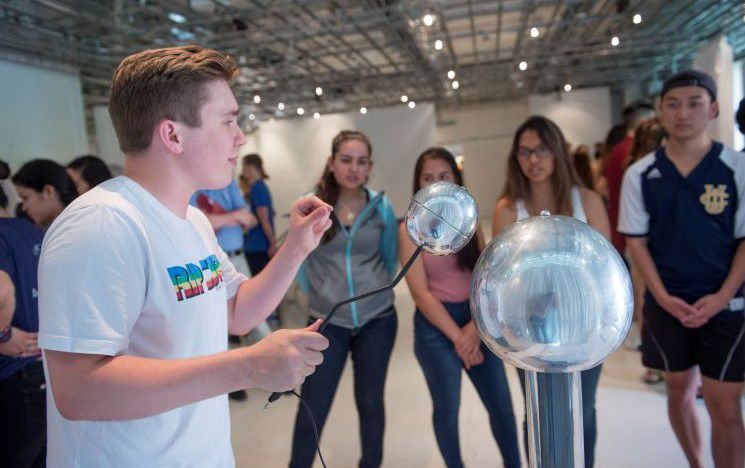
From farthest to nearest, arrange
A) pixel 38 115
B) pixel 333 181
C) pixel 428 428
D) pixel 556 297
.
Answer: pixel 38 115 → pixel 428 428 → pixel 333 181 → pixel 556 297

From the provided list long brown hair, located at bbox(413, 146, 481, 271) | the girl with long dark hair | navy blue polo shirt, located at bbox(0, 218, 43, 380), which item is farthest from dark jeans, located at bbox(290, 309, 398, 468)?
the girl with long dark hair

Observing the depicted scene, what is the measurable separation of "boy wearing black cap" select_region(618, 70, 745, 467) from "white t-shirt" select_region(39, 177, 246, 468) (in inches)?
67.6

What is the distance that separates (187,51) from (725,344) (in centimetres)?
200

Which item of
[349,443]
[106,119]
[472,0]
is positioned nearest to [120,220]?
[349,443]

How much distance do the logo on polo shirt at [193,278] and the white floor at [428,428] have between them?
1938 mm

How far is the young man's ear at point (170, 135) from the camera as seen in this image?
2.85ft

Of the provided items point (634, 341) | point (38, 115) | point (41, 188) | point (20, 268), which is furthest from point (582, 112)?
point (20, 268)

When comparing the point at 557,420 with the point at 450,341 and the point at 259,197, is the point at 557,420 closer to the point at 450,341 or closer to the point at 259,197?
the point at 450,341

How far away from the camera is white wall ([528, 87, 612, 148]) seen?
10.9 metres

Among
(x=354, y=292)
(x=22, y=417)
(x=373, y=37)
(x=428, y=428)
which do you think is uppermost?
(x=373, y=37)

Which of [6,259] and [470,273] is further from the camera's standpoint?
[470,273]

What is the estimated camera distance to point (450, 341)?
2020mm

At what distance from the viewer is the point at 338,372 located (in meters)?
2.05

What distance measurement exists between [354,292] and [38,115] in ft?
15.3
